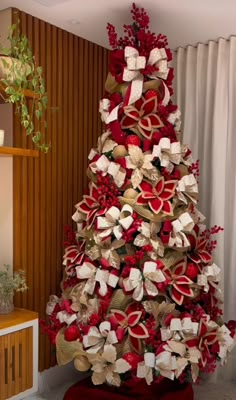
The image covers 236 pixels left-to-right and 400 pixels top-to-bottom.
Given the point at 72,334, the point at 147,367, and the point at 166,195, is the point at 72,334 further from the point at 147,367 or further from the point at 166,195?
the point at 166,195

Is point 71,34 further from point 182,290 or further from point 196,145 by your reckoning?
point 182,290

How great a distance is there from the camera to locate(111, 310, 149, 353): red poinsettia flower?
209 cm

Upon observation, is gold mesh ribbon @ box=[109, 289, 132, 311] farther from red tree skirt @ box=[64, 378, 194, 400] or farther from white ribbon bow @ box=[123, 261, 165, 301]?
red tree skirt @ box=[64, 378, 194, 400]

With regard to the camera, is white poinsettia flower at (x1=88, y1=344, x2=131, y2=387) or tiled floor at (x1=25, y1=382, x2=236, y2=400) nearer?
white poinsettia flower at (x1=88, y1=344, x2=131, y2=387)

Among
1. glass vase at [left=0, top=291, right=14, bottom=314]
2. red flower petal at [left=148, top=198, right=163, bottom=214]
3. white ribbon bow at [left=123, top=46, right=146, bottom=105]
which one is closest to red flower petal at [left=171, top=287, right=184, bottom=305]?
red flower petal at [left=148, top=198, right=163, bottom=214]

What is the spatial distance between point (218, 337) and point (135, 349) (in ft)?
1.52

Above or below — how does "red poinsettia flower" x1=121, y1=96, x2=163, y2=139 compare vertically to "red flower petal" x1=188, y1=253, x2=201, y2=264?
above

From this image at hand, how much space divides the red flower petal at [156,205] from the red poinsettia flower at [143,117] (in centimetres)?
34

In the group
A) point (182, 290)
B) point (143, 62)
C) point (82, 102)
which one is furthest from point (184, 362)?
point (82, 102)

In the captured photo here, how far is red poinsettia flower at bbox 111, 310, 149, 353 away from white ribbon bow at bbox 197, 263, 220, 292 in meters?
0.37

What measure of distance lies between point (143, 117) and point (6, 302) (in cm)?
122

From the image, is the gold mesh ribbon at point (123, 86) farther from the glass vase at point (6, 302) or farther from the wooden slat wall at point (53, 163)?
the glass vase at point (6, 302)

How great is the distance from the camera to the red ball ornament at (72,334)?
2193 mm

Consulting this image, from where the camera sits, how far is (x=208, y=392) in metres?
2.66
